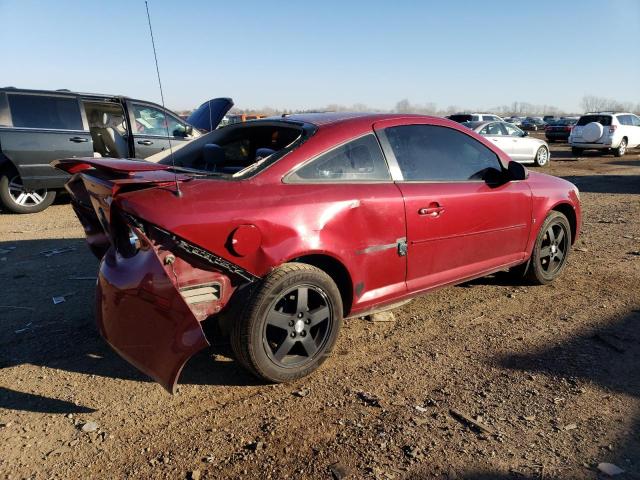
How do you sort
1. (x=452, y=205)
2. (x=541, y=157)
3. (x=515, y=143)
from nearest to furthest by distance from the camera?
(x=452, y=205) < (x=515, y=143) < (x=541, y=157)

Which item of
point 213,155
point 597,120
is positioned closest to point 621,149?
point 597,120

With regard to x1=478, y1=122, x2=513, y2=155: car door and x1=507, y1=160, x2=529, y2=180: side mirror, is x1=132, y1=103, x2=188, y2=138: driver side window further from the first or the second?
x1=478, y1=122, x2=513, y2=155: car door

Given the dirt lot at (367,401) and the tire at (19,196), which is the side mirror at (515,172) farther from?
the tire at (19,196)

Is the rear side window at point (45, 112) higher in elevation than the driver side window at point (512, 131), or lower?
higher

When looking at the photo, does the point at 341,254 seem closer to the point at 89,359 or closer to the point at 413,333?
the point at 413,333

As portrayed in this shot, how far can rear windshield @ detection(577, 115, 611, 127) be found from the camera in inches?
767

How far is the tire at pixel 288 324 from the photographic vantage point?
274cm

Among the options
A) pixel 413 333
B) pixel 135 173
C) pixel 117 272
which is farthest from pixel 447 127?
pixel 117 272

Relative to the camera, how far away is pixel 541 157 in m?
16.6

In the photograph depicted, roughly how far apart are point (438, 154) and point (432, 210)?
0.53 meters

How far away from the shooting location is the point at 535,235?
446cm

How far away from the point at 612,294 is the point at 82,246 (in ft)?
18.7

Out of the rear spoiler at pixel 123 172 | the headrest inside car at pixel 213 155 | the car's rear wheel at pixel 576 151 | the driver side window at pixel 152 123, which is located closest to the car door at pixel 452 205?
the headrest inside car at pixel 213 155

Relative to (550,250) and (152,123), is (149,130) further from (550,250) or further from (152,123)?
(550,250)
